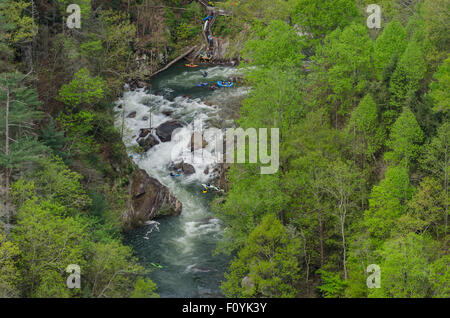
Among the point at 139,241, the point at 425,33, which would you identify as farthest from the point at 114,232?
the point at 425,33

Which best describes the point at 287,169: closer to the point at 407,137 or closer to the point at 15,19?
the point at 407,137

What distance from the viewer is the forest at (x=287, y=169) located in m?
35.6

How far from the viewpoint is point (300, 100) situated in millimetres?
46219

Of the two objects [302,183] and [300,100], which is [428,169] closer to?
[302,183]

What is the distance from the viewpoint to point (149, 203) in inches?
2159

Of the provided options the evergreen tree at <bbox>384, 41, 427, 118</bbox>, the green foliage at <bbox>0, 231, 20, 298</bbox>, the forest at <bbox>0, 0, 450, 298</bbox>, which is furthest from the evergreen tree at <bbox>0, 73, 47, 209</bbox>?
the evergreen tree at <bbox>384, 41, 427, 118</bbox>

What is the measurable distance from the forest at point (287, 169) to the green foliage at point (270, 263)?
11 cm

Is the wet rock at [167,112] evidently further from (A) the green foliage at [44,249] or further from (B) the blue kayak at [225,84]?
(A) the green foliage at [44,249]

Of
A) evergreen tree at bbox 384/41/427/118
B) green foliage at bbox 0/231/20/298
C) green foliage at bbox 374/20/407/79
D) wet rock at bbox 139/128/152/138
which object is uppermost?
green foliage at bbox 374/20/407/79

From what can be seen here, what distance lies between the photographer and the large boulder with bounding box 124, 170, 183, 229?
5366 centimetres

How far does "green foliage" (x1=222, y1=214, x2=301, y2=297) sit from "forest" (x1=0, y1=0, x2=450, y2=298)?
4.2 inches

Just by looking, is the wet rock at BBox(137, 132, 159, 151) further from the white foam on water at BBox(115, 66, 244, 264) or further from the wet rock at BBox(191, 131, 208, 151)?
the wet rock at BBox(191, 131, 208, 151)

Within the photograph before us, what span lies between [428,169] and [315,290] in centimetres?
1243

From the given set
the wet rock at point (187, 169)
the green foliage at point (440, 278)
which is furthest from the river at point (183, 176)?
the green foliage at point (440, 278)
